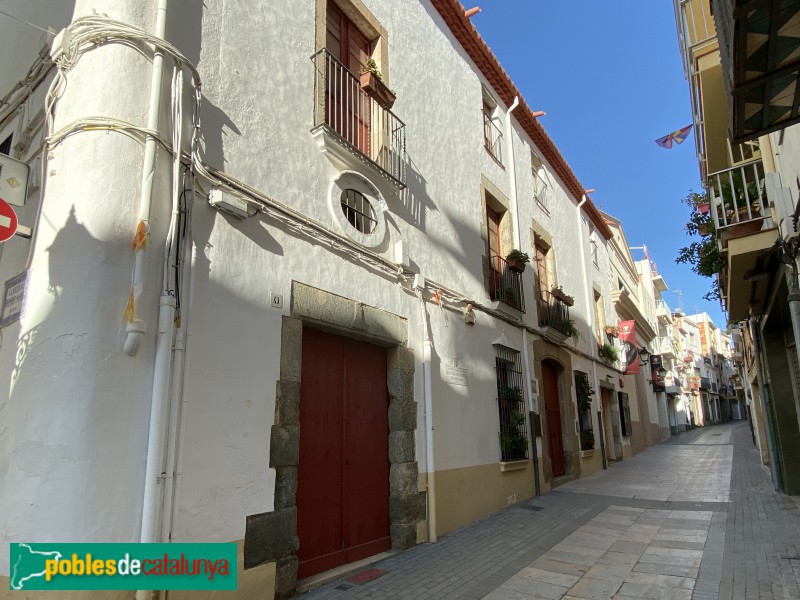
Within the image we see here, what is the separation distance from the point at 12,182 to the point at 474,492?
5910mm

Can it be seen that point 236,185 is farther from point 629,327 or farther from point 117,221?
point 629,327

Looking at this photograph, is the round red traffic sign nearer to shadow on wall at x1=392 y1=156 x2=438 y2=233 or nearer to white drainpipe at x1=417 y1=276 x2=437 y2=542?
shadow on wall at x1=392 y1=156 x2=438 y2=233

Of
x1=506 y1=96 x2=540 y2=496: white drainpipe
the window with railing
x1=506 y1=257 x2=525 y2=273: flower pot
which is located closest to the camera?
x1=506 y1=96 x2=540 y2=496: white drainpipe

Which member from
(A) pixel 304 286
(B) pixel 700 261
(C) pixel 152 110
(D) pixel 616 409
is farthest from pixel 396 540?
(D) pixel 616 409

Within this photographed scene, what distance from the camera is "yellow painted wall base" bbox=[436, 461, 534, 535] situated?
610cm

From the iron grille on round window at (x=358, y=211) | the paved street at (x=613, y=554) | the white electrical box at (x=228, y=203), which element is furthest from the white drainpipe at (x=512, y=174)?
the white electrical box at (x=228, y=203)

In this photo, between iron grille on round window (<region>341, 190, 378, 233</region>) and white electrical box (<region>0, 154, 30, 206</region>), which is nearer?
white electrical box (<region>0, 154, 30, 206</region>)

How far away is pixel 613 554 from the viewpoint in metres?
5.09

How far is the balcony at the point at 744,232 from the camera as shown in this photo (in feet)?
18.9

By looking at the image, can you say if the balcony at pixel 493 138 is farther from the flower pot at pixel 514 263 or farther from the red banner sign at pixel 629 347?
the red banner sign at pixel 629 347

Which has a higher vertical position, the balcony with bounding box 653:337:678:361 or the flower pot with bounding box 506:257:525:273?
the balcony with bounding box 653:337:678:361

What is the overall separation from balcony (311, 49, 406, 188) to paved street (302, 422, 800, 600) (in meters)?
4.07

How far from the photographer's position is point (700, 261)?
32.0ft

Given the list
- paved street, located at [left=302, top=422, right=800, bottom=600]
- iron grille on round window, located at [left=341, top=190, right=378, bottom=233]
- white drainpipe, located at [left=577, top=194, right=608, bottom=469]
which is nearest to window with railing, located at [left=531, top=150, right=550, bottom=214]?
white drainpipe, located at [left=577, top=194, right=608, bottom=469]
